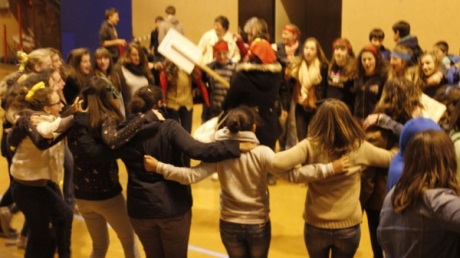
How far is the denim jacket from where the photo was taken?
280cm

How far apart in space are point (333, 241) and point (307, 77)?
137 inches

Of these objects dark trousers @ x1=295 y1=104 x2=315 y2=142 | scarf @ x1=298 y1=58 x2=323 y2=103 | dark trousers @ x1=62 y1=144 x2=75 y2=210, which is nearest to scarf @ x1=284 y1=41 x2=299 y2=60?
scarf @ x1=298 y1=58 x2=323 y2=103

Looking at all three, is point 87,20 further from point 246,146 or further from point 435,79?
point 246,146

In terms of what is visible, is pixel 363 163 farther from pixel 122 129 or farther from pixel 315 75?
pixel 315 75

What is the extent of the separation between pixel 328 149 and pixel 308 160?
0.47 ft

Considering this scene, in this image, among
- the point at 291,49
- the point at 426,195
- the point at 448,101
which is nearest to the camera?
the point at 426,195

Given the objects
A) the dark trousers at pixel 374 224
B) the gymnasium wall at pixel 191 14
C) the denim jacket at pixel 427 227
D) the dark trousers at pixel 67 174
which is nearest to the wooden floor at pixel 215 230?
the dark trousers at pixel 67 174

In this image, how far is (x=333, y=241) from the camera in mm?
3988

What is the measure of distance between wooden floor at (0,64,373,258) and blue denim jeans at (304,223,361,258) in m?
1.52

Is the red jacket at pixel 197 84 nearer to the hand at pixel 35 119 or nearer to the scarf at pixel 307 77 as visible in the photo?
the scarf at pixel 307 77

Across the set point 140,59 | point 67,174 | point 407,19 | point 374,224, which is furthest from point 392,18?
point 374,224

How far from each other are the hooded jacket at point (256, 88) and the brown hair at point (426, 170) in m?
3.02

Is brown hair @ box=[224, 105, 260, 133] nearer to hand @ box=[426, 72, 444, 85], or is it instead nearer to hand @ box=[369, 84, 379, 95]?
hand @ box=[369, 84, 379, 95]

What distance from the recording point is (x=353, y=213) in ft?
13.0
